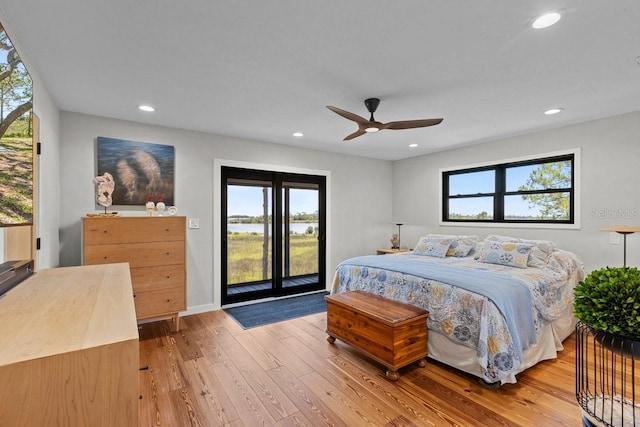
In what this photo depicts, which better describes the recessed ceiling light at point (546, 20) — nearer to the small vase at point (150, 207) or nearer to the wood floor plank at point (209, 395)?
the wood floor plank at point (209, 395)

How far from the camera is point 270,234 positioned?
4770 millimetres

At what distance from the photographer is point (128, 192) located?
3.58 m

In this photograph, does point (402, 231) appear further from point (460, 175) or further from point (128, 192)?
point (128, 192)

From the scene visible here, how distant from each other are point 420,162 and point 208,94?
4022 millimetres

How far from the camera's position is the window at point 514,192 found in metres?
3.92

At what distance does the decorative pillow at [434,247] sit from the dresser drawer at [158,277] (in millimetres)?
3128

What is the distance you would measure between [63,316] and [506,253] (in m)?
3.84

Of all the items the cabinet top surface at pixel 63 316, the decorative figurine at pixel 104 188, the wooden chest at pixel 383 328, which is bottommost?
the wooden chest at pixel 383 328

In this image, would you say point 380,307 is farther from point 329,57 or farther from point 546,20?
point 546,20

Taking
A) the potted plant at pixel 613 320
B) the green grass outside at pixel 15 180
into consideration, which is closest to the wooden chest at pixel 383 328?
the potted plant at pixel 613 320

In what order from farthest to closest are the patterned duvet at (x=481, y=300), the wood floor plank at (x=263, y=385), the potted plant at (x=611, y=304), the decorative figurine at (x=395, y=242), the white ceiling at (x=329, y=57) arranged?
the decorative figurine at (x=395, y=242), the patterned duvet at (x=481, y=300), the wood floor plank at (x=263, y=385), the white ceiling at (x=329, y=57), the potted plant at (x=611, y=304)

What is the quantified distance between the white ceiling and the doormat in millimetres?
2454

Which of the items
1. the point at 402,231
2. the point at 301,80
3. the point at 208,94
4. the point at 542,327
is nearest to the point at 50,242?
the point at 208,94

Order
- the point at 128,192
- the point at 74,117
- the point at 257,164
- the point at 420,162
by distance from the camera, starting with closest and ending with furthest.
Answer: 1. the point at 74,117
2. the point at 128,192
3. the point at 257,164
4. the point at 420,162
